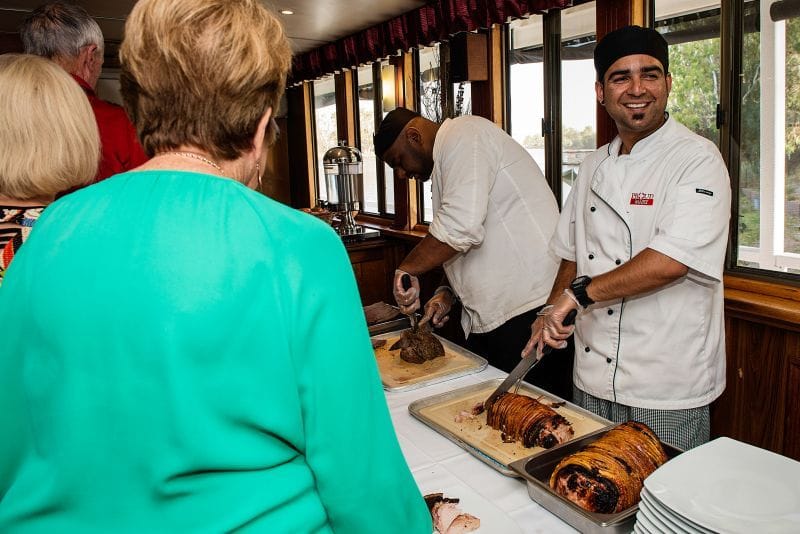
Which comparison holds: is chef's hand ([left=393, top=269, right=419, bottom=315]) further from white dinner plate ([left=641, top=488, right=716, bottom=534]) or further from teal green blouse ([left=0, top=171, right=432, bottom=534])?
teal green blouse ([left=0, top=171, right=432, bottom=534])

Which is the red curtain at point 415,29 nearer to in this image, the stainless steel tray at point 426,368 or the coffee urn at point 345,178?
the coffee urn at point 345,178

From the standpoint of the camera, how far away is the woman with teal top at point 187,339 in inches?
25.7

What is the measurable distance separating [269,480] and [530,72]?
3.64m

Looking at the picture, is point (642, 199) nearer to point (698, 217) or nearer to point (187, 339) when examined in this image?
point (698, 217)

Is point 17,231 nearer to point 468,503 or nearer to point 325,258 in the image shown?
point 325,258

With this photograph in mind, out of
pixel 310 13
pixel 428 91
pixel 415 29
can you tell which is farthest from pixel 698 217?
pixel 310 13

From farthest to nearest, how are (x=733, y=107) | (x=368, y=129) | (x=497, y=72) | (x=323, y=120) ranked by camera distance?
(x=323, y=120), (x=368, y=129), (x=497, y=72), (x=733, y=107)

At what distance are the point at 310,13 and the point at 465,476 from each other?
4104 millimetres

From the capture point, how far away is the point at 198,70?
2.33 feet

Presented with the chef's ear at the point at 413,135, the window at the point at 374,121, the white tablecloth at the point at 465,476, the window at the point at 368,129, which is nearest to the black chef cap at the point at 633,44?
the chef's ear at the point at 413,135

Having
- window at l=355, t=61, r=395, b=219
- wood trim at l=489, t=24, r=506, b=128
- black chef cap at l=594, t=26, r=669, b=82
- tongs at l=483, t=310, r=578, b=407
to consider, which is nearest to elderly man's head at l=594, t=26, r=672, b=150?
black chef cap at l=594, t=26, r=669, b=82

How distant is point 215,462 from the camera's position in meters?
0.68

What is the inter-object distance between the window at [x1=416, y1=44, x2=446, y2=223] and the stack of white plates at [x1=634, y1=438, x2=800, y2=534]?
3612 mm

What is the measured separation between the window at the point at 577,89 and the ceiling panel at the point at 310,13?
1.21 metres
